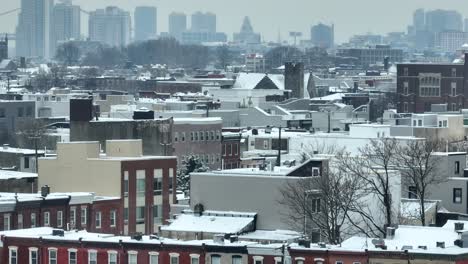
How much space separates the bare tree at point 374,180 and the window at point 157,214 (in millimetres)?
7117

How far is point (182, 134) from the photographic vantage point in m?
105

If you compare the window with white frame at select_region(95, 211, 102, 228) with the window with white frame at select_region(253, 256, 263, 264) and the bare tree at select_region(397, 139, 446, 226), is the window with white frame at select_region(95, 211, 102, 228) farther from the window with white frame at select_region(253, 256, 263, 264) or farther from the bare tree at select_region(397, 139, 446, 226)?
the window with white frame at select_region(253, 256, 263, 264)

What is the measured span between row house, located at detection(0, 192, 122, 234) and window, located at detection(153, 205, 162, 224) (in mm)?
3054

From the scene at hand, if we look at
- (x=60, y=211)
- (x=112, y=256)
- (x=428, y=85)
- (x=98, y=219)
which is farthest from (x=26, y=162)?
(x=428, y=85)

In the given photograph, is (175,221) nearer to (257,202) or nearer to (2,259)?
(257,202)

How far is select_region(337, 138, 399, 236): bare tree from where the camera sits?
220 ft

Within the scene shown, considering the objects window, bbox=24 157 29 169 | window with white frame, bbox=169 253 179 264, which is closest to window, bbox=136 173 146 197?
window, bbox=24 157 29 169

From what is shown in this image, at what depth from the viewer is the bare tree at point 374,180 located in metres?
67.1

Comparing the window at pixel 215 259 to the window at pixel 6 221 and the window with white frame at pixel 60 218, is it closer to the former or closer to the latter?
the window at pixel 6 221

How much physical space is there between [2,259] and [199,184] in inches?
403

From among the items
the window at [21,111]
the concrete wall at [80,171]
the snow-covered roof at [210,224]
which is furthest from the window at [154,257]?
the window at [21,111]

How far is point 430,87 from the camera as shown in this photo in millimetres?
161250

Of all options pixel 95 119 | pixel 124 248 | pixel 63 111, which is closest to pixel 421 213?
pixel 124 248

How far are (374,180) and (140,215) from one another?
9.72 meters
